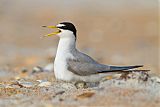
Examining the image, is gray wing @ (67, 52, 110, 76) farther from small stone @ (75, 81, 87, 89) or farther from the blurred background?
the blurred background

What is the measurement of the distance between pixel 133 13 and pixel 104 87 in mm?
21077

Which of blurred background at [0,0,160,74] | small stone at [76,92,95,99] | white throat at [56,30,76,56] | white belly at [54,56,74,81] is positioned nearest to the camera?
small stone at [76,92,95,99]

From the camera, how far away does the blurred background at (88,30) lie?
1781cm

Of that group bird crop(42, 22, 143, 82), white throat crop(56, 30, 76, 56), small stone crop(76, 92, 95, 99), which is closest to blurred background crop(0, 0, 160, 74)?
white throat crop(56, 30, 76, 56)

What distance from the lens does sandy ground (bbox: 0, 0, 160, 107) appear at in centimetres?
679

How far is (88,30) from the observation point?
2511 centimetres

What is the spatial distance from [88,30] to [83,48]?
5420 mm

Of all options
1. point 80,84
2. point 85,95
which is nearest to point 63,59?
point 80,84

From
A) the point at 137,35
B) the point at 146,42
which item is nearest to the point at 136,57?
the point at 146,42

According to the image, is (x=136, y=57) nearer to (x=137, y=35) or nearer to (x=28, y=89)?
(x=137, y=35)

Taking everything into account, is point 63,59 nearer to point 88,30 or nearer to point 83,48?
point 83,48

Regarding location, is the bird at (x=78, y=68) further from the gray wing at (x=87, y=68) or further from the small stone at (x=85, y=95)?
the small stone at (x=85, y=95)

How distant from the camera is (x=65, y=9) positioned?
30.1 metres

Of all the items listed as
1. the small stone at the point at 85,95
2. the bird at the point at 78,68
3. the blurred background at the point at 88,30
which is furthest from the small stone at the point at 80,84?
the blurred background at the point at 88,30
